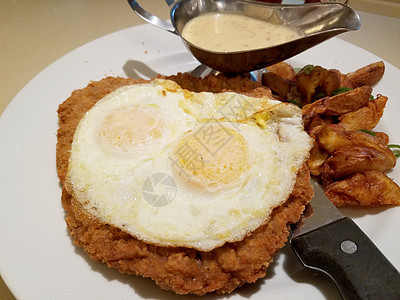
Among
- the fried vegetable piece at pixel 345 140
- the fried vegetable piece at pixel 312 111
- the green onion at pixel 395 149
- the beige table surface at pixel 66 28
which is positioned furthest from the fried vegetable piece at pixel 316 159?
the beige table surface at pixel 66 28

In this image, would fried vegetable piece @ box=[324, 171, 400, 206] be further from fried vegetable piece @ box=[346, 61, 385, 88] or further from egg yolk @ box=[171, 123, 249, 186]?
fried vegetable piece @ box=[346, 61, 385, 88]

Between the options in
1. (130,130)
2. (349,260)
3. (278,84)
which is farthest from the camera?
(278,84)

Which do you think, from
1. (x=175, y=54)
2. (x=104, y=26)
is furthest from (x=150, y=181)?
(x=104, y=26)

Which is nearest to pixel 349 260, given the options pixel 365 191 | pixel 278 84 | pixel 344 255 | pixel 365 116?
pixel 344 255

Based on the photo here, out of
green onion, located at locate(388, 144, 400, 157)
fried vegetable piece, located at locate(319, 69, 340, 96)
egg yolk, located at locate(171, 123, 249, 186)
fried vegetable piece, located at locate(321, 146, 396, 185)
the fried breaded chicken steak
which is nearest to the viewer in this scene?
the fried breaded chicken steak

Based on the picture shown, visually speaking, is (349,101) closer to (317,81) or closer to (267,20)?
(317,81)

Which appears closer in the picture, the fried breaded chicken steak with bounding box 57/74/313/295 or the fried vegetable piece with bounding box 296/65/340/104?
the fried breaded chicken steak with bounding box 57/74/313/295

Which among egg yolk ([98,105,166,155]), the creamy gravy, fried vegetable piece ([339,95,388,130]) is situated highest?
the creamy gravy

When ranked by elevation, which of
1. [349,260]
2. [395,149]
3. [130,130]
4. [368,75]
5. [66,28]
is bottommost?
[395,149]

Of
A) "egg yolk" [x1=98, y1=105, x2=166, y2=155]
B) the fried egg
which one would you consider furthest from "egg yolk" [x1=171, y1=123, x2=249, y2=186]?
"egg yolk" [x1=98, y1=105, x2=166, y2=155]
